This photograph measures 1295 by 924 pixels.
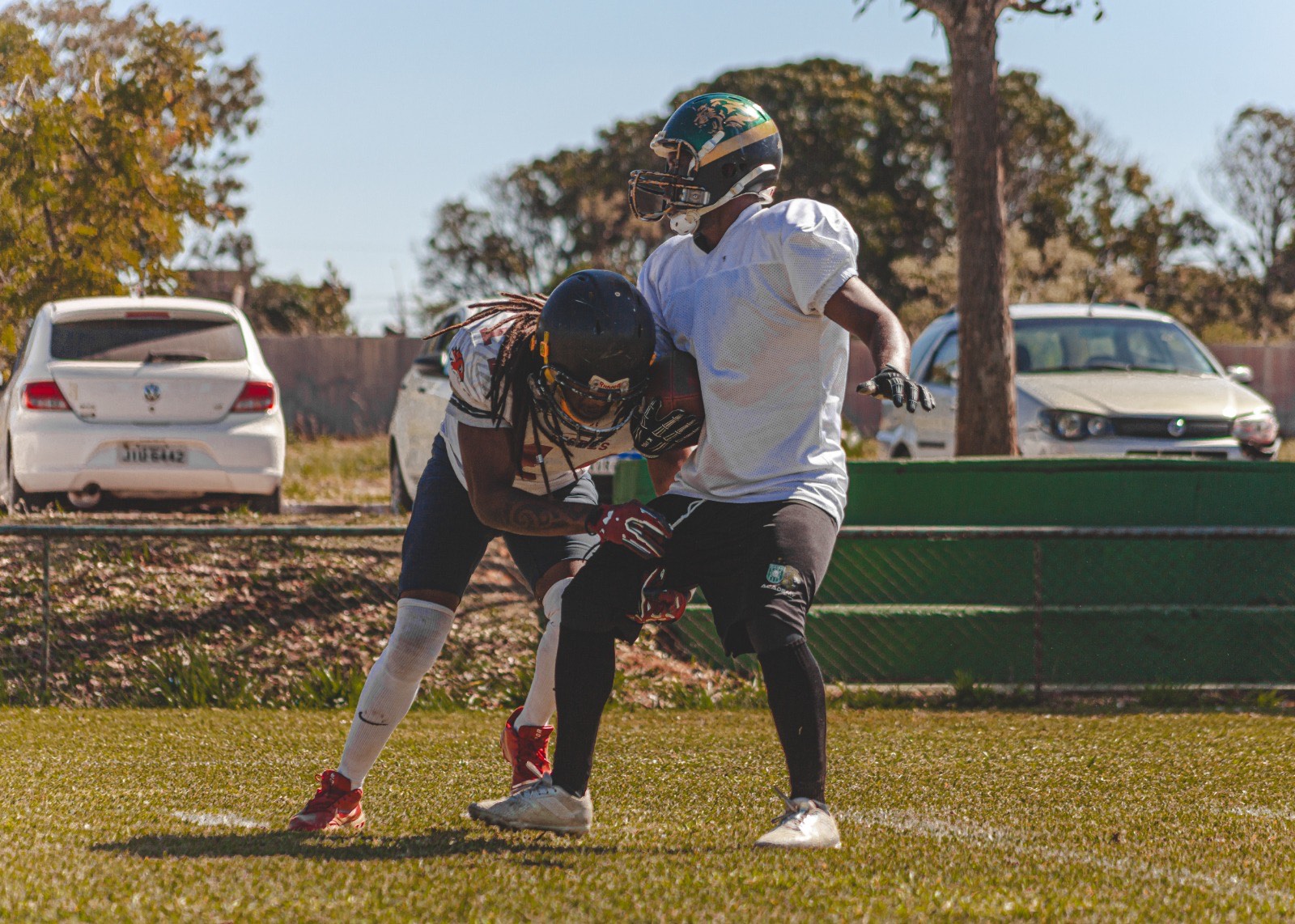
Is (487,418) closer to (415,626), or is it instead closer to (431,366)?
(415,626)

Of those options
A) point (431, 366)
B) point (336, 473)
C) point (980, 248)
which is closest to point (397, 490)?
point (431, 366)

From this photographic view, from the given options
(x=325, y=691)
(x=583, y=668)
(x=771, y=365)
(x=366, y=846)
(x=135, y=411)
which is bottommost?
(x=325, y=691)

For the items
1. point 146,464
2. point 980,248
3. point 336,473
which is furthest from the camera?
point 336,473

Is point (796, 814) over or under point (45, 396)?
under

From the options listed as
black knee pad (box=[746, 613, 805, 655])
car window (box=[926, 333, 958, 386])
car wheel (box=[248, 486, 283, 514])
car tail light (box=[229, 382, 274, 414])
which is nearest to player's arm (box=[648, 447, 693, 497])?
black knee pad (box=[746, 613, 805, 655])

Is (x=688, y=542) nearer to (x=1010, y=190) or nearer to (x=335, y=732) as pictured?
(x=335, y=732)

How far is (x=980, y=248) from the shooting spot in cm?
1042

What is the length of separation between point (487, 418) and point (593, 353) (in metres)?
0.38

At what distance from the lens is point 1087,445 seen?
9812mm

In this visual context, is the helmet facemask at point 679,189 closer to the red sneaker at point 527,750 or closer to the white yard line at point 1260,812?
the red sneaker at point 527,750

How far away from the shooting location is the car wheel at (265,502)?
35.3ft

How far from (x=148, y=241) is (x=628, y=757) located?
9668mm

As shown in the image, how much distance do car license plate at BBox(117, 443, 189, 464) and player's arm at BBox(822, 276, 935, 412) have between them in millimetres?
7228

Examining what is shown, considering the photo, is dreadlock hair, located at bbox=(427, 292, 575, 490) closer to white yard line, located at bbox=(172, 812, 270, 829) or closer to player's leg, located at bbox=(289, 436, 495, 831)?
player's leg, located at bbox=(289, 436, 495, 831)
